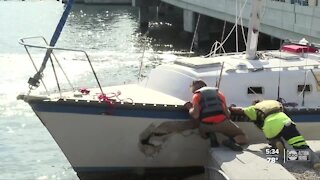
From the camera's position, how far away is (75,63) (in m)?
29.1

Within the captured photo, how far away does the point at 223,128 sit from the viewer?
38.9ft

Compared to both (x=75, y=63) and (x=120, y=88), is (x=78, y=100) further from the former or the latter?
(x=75, y=63)

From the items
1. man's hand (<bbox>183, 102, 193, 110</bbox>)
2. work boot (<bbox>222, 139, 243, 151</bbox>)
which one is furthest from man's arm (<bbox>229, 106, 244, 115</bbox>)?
man's hand (<bbox>183, 102, 193, 110</bbox>)

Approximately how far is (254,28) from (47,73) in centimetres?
1387

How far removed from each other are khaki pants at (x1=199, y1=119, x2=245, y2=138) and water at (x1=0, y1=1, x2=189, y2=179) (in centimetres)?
410

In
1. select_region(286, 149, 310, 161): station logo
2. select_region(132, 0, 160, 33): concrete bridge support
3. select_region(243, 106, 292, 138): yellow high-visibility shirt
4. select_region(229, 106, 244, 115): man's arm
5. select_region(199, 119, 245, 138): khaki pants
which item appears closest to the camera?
select_region(286, 149, 310, 161): station logo

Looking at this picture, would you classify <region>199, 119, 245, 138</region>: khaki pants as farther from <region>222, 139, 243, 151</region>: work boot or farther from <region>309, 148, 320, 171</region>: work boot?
<region>309, 148, 320, 171</region>: work boot

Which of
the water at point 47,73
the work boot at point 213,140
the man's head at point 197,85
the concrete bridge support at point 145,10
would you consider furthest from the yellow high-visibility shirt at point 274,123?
the concrete bridge support at point 145,10

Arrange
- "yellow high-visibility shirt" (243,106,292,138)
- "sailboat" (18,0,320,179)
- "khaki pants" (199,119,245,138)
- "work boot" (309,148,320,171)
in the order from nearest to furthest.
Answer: "work boot" (309,148,320,171), "yellow high-visibility shirt" (243,106,292,138), "sailboat" (18,0,320,179), "khaki pants" (199,119,245,138)

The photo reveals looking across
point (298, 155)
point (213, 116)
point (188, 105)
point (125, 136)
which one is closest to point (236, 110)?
point (213, 116)

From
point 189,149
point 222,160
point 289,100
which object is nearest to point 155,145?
point 189,149

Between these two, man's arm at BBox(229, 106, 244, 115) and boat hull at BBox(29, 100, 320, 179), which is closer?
boat hull at BBox(29, 100, 320, 179)

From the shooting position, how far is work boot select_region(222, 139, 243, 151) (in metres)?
11.5

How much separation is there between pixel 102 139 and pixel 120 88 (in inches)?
88.6
